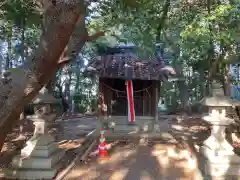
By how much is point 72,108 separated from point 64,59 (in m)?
20.4

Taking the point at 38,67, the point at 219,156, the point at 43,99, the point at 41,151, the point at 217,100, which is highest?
the point at 38,67

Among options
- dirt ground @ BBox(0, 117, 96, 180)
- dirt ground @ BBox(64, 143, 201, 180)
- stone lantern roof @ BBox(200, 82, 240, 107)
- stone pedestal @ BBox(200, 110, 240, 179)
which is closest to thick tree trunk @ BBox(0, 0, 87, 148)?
dirt ground @ BBox(64, 143, 201, 180)

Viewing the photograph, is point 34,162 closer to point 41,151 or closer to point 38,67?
point 41,151

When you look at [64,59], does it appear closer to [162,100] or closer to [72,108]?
[72,108]

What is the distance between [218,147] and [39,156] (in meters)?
5.02

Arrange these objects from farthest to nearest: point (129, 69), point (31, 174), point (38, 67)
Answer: point (129, 69)
point (31, 174)
point (38, 67)

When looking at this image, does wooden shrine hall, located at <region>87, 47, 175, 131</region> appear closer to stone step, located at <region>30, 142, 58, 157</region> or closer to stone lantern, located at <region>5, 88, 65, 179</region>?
stone lantern, located at <region>5, 88, 65, 179</region>

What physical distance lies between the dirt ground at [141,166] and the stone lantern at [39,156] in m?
0.67

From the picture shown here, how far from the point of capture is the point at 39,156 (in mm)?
6895

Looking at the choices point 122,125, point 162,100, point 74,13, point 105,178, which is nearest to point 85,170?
point 105,178

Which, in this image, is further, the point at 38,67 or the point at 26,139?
the point at 26,139

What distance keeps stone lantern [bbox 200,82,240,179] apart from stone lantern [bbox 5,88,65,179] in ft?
14.1

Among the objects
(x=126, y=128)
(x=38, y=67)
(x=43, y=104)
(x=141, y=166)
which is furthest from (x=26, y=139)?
(x=38, y=67)

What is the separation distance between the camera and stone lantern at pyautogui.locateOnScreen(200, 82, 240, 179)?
6.16 m
